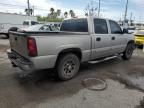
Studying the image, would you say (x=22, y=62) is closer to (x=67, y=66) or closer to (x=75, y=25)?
(x=67, y=66)

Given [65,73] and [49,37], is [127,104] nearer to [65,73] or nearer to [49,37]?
[65,73]

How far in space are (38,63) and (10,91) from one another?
1048 mm

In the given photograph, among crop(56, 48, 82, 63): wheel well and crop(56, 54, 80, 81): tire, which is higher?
crop(56, 48, 82, 63): wheel well

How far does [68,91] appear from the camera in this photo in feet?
12.7

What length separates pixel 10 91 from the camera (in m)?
3.79

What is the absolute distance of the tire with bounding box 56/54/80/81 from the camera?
4227 millimetres

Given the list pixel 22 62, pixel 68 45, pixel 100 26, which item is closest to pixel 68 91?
pixel 68 45

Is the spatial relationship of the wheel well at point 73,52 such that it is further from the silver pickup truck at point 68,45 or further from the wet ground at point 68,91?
the wet ground at point 68,91

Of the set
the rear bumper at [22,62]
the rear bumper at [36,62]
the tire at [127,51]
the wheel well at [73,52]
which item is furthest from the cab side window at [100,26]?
the rear bumper at [22,62]

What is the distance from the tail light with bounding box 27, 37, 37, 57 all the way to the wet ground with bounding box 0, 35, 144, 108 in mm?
1001

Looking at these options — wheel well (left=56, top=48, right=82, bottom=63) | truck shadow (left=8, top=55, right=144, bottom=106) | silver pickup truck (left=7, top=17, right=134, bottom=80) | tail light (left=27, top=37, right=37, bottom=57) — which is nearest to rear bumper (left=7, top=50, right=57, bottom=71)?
silver pickup truck (left=7, top=17, right=134, bottom=80)

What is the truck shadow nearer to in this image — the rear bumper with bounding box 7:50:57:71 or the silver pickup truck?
the silver pickup truck

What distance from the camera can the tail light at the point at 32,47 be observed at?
3413 millimetres

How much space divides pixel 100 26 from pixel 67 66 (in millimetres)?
1905
